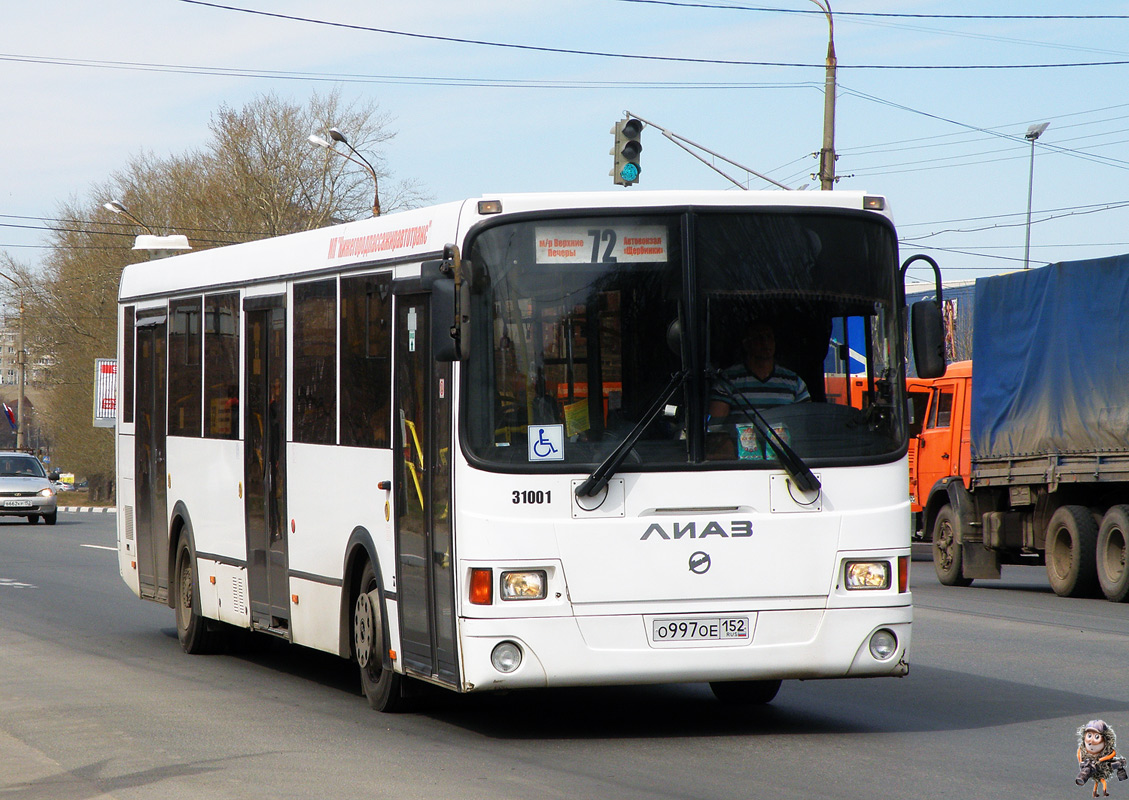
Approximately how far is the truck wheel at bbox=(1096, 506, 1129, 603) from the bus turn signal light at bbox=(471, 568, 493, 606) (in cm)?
1160

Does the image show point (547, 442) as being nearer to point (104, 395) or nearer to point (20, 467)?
point (104, 395)

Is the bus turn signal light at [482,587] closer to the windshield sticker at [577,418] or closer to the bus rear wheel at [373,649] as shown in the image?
the windshield sticker at [577,418]

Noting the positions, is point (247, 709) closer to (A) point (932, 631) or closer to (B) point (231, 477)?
(B) point (231, 477)

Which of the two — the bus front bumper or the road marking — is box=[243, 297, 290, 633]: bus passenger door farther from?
the road marking

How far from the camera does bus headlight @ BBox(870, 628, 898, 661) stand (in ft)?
28.7

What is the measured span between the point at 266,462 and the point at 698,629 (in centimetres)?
408

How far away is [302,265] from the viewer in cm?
1107

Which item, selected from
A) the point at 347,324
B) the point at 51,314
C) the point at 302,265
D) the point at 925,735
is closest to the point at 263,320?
the point at 302,265

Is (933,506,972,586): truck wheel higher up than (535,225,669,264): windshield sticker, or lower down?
lower down

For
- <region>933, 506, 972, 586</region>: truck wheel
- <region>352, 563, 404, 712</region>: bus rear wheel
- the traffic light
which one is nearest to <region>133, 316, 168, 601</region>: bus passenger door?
<region>352, 563, 404, 712</region>: bus rear wheel

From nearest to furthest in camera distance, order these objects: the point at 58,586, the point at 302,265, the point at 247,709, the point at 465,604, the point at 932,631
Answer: the point at 465,604
the point at 247,709
the point at 302,265
the point at 932,631
the point at 58,586

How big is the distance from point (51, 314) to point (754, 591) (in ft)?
193

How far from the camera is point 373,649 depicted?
986 cm

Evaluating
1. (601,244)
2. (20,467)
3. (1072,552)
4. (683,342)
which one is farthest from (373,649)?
(20,467)
